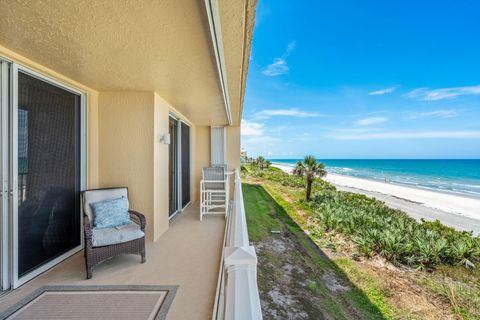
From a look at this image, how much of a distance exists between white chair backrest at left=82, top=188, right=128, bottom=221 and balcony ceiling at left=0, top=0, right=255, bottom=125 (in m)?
1.63

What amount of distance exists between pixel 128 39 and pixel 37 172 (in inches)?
80.5

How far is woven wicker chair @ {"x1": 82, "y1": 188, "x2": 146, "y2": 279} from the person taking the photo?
2.62 metres

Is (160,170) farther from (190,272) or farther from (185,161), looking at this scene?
(185,161)

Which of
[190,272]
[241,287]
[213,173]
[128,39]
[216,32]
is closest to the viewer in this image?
[241,287]

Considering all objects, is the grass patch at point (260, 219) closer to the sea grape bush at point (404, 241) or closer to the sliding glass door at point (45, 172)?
the sea grape bush at point (404, 241)

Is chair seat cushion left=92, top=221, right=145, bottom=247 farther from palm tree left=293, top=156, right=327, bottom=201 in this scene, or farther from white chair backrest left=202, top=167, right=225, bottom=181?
palm tree left=293, top=156, right=327, bottom=201

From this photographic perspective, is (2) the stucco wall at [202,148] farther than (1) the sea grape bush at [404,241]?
Yes

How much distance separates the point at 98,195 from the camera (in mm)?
3213

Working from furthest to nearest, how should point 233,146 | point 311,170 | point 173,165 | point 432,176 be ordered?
point 432,176, point 311,170, point 233,146, point 173,165

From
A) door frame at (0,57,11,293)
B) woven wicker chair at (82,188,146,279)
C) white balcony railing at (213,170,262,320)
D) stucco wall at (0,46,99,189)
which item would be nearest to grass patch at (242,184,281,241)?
woven wicker chair at (82,188,146,279)

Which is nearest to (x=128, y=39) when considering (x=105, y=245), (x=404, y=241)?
(x=105, y=245)

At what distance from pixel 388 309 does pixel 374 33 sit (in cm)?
1959

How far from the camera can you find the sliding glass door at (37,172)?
237cm

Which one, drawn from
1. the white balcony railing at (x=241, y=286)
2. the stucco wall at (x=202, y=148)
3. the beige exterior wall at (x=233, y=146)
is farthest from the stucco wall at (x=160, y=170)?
the beige exterior wall at (x=233, y=146)
